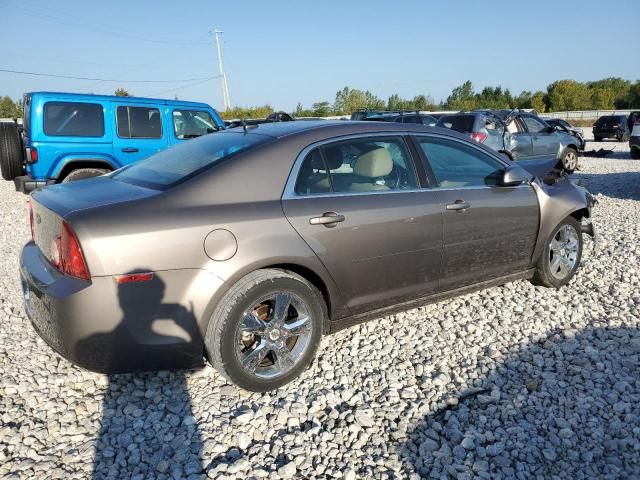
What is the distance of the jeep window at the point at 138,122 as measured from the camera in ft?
26.6

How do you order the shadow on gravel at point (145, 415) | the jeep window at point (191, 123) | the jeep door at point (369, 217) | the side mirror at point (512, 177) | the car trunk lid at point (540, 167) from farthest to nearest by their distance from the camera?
the jeep window at point (191, 123) < the car trunk lid at point (540, 167) < the side mirror at point (512, 177) < the jeep door at point (369, 217) < the shadow on gravel at point (145, 415)

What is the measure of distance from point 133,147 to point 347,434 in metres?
7.11

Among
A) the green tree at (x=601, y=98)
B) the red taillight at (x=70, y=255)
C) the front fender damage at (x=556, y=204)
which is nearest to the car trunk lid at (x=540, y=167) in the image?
the front fender damage at (x=556, y=204)

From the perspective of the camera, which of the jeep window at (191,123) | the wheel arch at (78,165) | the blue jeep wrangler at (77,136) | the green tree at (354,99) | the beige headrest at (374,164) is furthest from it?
the green tree at (354,99)

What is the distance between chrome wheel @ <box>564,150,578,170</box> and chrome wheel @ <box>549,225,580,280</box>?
9599mm

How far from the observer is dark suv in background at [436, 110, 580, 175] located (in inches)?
423

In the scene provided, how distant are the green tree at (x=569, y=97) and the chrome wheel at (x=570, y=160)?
196 ft

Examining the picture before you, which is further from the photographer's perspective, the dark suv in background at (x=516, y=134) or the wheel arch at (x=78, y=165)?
the dark suv in background at (x=516, y=134)

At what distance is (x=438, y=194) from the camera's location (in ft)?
11.1

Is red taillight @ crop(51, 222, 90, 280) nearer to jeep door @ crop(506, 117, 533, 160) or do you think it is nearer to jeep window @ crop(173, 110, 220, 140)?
jeep window @ crop(173, 110, 220, 140)

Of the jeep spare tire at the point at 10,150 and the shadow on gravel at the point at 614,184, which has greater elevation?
the jeep spare tire at the point at 10,150

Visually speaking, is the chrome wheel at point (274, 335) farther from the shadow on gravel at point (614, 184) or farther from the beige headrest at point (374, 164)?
the shadow on gravel at point (614, 184)

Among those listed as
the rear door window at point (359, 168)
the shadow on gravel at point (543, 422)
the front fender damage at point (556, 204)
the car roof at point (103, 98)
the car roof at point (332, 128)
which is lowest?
the shadow on gravel at point (543, 422)

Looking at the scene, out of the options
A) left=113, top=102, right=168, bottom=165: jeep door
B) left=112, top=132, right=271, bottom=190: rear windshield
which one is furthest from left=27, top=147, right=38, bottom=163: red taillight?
left=112, top=132, right=271, bottom=190: rear windshield
